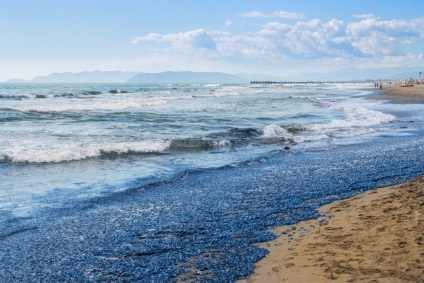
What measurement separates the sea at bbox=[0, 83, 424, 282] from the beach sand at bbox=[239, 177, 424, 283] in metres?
0.34

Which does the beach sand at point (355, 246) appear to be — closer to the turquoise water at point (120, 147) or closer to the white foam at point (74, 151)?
the turquoise water at point (120, 147)

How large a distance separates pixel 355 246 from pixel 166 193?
519 centimetres

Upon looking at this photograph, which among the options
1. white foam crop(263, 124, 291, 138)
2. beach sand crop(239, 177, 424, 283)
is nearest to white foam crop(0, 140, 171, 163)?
white foam crop(263, 124, 291, 138)

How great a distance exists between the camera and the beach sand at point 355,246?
479 centimetres

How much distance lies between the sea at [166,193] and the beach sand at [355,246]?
0.34 meters

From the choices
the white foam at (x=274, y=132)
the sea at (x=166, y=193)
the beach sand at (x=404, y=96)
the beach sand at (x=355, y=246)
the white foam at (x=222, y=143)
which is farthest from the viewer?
the beach sand at (x=404, y=96)

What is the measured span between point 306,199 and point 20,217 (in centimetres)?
597

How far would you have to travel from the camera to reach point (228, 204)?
27.9ft

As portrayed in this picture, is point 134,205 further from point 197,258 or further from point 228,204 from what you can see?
point 197,258

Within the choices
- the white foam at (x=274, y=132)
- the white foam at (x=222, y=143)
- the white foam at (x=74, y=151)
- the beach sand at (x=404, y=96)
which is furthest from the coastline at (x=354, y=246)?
the beach sand at (x=404, y=96)

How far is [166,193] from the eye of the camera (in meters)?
9.73

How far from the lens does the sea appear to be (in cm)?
572

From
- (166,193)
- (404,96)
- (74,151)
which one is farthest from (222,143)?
(404,96)

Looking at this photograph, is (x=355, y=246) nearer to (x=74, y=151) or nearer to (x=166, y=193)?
(x=166, y=193)
